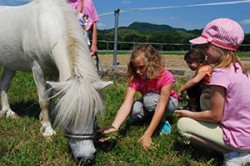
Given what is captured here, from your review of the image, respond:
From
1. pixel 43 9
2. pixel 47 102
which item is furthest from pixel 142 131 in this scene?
pixel 43 9

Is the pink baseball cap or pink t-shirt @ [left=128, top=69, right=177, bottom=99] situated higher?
the pink baseball cap

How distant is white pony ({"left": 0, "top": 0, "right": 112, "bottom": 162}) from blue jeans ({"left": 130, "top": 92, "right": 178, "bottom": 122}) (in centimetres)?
94

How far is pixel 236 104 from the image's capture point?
281cm

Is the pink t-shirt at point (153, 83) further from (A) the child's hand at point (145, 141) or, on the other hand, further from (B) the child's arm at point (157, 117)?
(A) the child's hand at point (145, 141)

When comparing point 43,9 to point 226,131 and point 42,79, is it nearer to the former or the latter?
point 42,79

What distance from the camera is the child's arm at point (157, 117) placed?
3439 millimetres

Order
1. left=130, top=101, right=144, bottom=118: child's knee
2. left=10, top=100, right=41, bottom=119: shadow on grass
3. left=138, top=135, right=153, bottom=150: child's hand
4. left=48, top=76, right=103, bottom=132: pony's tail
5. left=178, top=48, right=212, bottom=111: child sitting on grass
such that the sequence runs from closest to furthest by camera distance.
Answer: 1. left=48, top=76, right=103, bottom=132: pony's tail
2. left=138, top=135, right=153, bottom=150: child's hand
3. left=130, top=101, right=144, bottom=118: child's knee
4. left=178, top=48, right=212, bottom=111: child sitting on grass
5. left=10, top=100, right=41, bottom=119: shadow on grass

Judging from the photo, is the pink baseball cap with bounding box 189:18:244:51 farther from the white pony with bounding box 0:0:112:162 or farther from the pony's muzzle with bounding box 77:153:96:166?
the pony's muzzle with bounding box 77:153:96:166

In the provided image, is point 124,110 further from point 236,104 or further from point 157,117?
point 236,104

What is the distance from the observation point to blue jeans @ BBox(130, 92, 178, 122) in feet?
12.6

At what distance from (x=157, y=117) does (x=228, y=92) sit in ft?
2.97

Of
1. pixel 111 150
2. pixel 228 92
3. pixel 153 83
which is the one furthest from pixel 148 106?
pixel 228 92

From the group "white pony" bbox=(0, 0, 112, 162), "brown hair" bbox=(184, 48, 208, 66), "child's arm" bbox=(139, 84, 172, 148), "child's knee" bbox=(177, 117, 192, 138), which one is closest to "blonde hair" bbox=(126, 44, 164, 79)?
"child's arm" bbox=(139, 84, 172, 148)

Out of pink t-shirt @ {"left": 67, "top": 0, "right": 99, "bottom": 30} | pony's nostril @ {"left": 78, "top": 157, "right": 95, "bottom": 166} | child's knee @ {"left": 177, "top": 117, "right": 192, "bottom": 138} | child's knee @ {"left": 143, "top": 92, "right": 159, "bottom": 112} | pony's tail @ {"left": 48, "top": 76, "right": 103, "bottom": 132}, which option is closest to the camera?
pony's tail @ {"left": 48, "top": 76, "right": 103, "bottom": 132}
